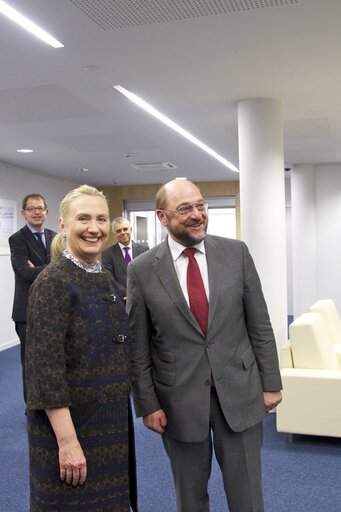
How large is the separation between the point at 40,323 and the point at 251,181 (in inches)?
136

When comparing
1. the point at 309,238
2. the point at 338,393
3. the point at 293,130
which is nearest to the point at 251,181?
the point at 293,130

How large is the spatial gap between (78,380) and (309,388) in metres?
2.40

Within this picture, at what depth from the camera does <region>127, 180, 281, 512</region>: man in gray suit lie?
1878mm

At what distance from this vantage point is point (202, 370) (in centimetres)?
188

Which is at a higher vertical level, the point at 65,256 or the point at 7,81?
the point at 7,81

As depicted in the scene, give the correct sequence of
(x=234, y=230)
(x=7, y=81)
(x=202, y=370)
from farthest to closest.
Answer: (x=234, y=230) → (x=7, y=81) → (x=202, y=370)

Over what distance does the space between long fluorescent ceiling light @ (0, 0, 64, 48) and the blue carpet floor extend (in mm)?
2730

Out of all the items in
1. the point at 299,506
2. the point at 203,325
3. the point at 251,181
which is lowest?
the point at 299,506

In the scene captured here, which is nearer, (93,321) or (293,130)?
(93,321)

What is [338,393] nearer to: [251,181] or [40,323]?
[251,181]

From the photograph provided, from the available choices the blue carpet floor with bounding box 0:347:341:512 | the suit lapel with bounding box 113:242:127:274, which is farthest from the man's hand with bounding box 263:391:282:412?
the suit lapel with bounding box 113:242:127:274

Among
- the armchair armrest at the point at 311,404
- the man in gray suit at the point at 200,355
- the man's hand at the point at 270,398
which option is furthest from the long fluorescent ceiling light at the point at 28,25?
the armchair armrest at the point at 311,404

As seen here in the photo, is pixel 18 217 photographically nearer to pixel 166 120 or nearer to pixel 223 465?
pixel 166 120

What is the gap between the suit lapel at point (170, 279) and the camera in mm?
1880
